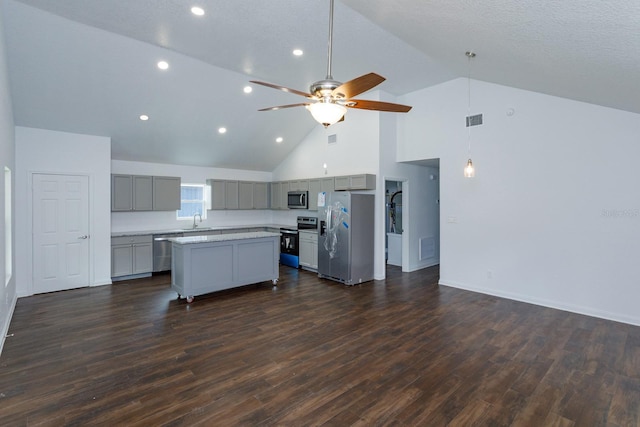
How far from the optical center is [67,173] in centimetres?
537

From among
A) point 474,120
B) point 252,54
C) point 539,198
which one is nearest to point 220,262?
point 252,54

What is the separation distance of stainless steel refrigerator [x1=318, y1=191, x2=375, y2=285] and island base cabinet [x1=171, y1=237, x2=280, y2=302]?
1.05m

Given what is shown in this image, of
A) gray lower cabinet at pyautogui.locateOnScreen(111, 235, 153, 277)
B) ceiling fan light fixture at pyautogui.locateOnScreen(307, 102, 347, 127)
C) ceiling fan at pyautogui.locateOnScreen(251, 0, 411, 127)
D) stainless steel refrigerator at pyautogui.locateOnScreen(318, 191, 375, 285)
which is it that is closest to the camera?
ceiling fan at pyautogui.locateOnScreen(251, 0, 411, 127)

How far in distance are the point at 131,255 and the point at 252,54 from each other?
4.40 meters

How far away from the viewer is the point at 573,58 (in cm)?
257

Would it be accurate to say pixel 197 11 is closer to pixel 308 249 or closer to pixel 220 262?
pixel 220 262

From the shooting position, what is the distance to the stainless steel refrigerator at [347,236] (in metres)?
5.84

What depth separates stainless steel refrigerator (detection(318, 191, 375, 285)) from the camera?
5.84m

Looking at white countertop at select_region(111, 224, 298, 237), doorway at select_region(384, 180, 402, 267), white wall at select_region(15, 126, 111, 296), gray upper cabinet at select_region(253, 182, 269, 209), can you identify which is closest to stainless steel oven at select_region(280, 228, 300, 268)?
white countertop at select_region(111, 224, 298, 237)

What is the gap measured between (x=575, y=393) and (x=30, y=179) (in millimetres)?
7320

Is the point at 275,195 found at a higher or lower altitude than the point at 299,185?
lower

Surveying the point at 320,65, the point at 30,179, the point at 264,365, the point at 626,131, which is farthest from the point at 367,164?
the point at 30,179

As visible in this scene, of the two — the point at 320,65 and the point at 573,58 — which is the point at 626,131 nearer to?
the point at 573,58

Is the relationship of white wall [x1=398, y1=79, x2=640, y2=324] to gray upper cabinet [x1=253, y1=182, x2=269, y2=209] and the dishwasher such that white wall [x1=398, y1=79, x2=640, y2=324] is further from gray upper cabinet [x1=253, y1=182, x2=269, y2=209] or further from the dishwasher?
the dishwasher
